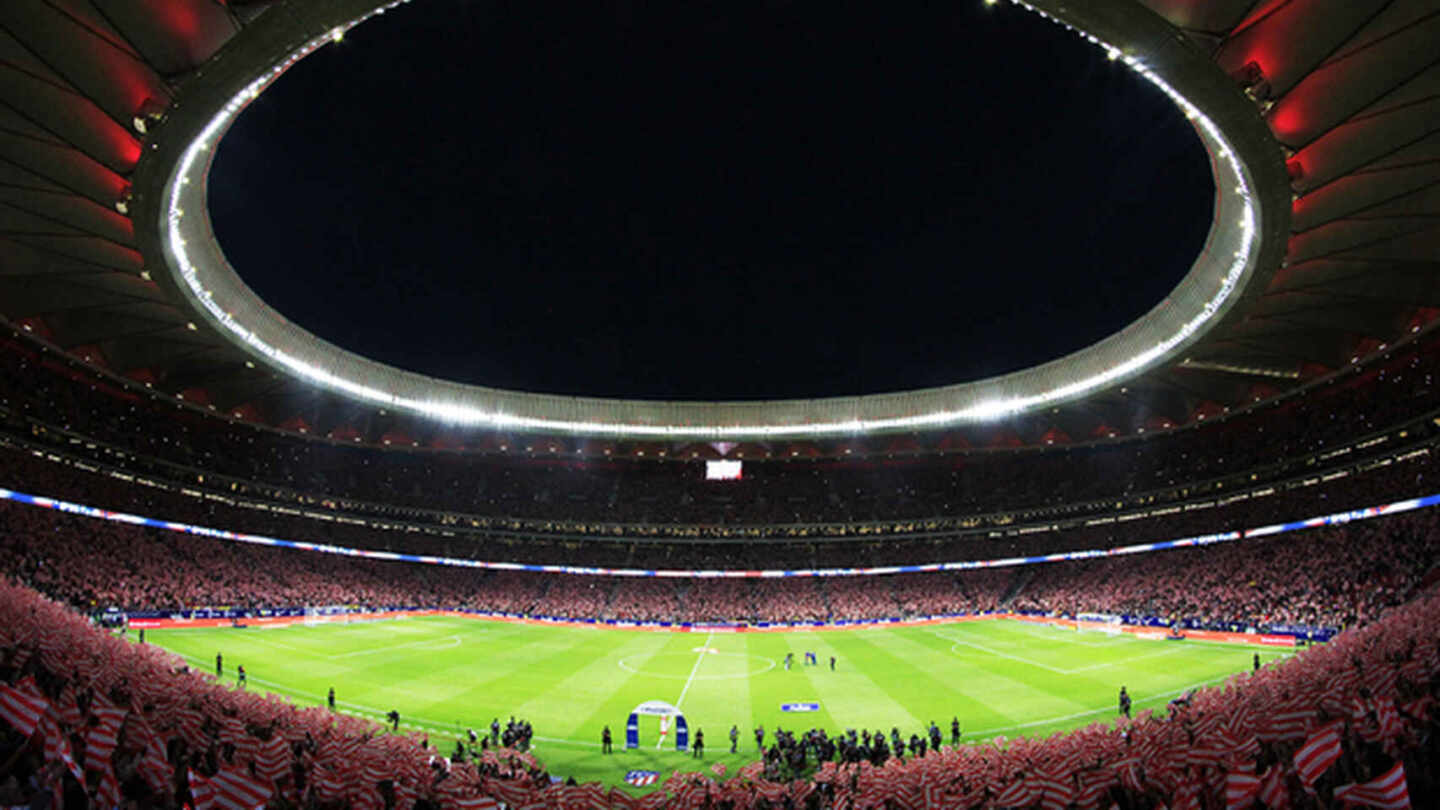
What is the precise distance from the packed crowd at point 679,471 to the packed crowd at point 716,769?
1324 inches

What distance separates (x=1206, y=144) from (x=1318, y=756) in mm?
22485

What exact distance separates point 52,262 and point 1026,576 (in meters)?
70.5

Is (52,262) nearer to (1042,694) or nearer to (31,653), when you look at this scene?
(31,653)

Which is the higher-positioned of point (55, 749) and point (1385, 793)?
point (55, 749)

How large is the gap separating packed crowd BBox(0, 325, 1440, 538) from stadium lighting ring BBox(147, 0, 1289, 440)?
9529 millimetres

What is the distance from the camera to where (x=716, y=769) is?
58.9 ft

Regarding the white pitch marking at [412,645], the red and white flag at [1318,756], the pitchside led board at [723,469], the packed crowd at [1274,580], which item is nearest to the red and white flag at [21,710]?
the red and white flag at [1318,756]

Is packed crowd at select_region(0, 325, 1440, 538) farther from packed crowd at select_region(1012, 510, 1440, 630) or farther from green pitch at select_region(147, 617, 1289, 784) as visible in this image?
green pitch at select_region(147, 617, 1289, 784)

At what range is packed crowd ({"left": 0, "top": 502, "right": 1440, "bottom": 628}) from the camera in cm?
3709

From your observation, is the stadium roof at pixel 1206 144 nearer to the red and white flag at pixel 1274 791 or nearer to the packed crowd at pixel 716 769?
the packed crowd at pixel 716 769

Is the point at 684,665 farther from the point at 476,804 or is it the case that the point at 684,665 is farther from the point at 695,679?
the point at 476,804

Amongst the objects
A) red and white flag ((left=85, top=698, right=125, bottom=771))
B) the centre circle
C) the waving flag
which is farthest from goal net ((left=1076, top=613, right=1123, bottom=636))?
red and white flag ((left=85, top=698, right=125, bottom=771))

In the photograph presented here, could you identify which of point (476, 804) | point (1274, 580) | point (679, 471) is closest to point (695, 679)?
point (476, 804)

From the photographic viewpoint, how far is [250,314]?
Answer: 136ft
